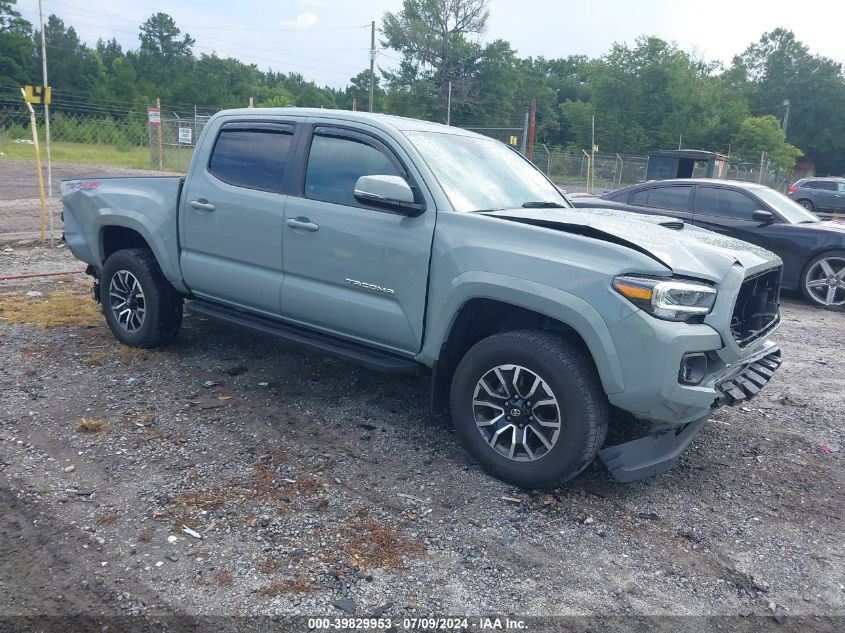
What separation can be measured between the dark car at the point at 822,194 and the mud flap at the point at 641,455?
24.4m

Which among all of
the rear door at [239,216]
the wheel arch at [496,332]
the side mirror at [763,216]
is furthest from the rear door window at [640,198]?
the wheel arch at [496,332]

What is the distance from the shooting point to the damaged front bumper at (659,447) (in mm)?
3723

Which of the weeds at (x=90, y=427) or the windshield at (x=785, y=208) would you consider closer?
the weeds at (x=90, y=427)

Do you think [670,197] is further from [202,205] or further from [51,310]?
[51,310]

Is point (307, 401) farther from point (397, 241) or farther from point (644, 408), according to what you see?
point (644, 408)

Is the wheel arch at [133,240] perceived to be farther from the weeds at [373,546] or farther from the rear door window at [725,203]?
the rear door window at [725,203]

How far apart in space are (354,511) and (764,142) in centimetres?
5544

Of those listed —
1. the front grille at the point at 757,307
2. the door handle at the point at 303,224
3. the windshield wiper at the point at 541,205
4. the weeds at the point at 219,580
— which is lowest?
the weeds at the point at 219,580

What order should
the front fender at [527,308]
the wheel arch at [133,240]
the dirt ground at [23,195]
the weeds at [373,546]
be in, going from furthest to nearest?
the dirt ground at [23,195] → the wheel arch at [133,240] → the front fender at [527,308] → the weeds at [373,546]

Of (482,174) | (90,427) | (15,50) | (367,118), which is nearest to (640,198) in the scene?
(482,174)

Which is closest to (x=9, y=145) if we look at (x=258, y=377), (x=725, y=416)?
(x=258, y=377)

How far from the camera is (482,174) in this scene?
4750 mm

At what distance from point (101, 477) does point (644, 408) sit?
2853 millimetres

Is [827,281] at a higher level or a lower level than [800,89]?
lower
